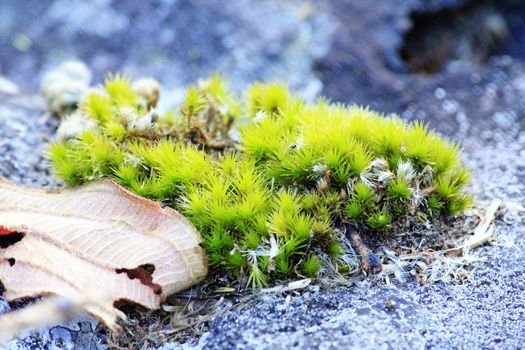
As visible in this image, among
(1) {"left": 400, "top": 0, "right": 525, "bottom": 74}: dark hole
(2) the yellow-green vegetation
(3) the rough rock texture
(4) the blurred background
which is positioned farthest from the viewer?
(1) {"left": 400, "top": 0, "right": 525, "bottom": 74}: dark hole

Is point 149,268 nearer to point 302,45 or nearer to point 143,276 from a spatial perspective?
point 143,276

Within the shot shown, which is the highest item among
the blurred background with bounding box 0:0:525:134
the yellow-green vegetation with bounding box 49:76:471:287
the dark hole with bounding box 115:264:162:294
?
the blurred background with bounding box 0:0:525:134

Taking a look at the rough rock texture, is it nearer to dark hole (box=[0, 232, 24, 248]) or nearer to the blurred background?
the blurred background

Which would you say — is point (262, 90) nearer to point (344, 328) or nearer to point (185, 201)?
point (185, 201)

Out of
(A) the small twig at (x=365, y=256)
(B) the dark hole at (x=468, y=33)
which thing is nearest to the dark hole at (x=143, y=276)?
(A) the small twig at (x=365, y=256)

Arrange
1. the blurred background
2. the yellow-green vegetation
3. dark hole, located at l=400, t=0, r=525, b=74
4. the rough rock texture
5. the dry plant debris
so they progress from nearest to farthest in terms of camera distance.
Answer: the dry plant debris
the yellow-green vegetation
the rough rock texture
the blurred background
dark hole, located at l=400, t=0, r=525, b=74

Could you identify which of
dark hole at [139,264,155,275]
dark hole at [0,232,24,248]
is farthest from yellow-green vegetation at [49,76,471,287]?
dark hole at [0,232,24,248]
